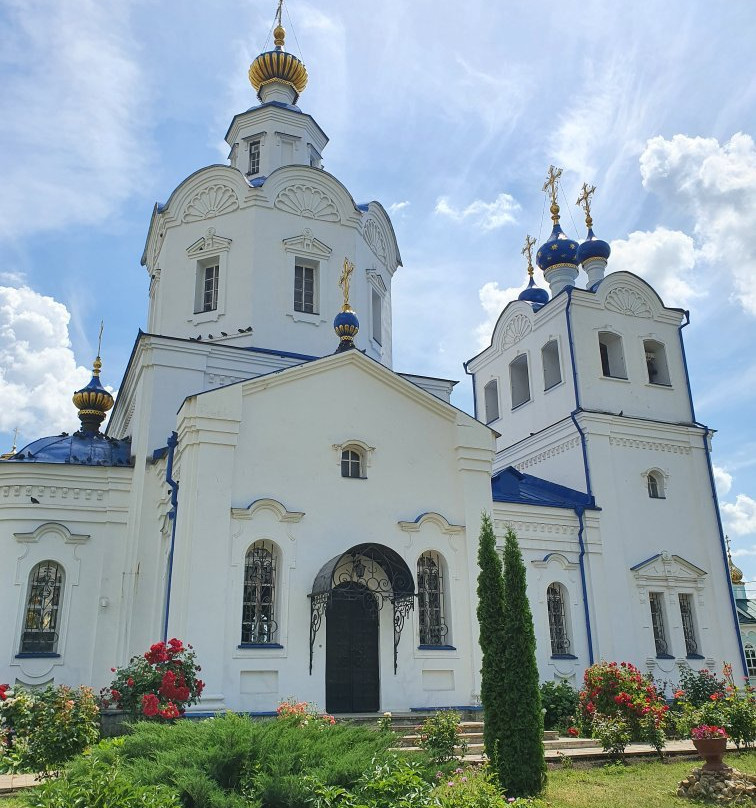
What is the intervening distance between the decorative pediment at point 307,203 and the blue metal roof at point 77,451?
18.5ft

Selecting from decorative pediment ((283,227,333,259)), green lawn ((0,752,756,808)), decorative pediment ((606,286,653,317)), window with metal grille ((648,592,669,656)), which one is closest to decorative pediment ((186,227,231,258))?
decorative pediment ((283,227,333,259))

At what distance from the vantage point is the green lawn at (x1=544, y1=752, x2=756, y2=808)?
7219 mm

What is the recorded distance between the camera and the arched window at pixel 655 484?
53.7ft

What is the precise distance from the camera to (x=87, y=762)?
574 cm

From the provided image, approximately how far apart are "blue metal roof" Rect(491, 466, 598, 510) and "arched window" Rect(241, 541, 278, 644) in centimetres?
527

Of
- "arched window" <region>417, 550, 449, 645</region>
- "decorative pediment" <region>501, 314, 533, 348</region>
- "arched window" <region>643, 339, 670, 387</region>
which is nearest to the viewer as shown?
"arched window" <region>417, 550, 449, 645</region>

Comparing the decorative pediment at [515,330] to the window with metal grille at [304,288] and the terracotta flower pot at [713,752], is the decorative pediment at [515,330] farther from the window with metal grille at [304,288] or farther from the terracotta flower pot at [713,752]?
the terracotta flower pot at [713,752]

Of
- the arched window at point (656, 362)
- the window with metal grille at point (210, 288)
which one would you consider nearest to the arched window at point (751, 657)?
the arched window at point (656, 362)

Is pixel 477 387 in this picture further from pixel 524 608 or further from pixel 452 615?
pixel 524 608

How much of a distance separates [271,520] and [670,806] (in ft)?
20.0

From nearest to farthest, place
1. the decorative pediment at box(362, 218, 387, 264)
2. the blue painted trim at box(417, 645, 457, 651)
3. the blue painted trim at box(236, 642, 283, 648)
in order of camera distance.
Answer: the blue painted trim at box(236, 642, 283, 648), the blue painted trim at box(417, 645, 457, 651), the decorative pediment at box(362, 218, 387, 264)

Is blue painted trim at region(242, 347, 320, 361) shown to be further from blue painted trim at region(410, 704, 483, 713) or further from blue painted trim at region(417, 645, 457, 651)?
blue painted trim at region(410, 704, 483, 713)

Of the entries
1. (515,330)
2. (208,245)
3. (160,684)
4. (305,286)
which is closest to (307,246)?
(305,286)

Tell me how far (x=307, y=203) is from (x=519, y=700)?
11.0m
